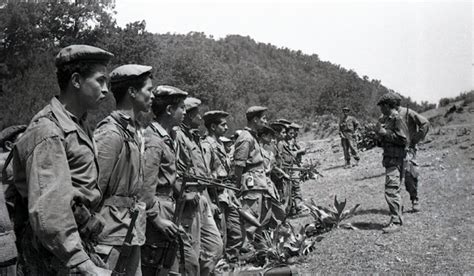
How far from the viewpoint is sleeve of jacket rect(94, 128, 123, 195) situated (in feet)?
11.2

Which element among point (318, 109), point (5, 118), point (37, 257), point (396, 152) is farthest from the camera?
point (318, 109)

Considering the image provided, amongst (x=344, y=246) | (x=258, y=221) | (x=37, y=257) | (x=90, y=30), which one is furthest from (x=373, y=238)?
(x=90, y=30)

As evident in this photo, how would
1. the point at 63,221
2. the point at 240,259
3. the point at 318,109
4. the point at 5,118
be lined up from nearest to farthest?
1. the point at 63,221
2. the point at 240,259
3. the point at 5,118
4. the point at 318,109

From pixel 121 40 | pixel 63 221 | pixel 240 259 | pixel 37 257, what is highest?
pixel 121 40

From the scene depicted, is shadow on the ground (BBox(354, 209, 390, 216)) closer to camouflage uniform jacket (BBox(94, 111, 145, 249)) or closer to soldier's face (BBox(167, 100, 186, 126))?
soldier's face (BBox(167, 100, 186, 126))

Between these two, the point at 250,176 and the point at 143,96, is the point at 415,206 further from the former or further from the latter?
the point at 143,96

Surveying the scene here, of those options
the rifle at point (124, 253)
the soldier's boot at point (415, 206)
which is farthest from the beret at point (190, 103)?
the soldier's boot at point (415, 206)

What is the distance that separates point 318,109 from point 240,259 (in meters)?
46.1

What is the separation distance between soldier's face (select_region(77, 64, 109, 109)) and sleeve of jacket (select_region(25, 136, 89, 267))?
0.44 metres

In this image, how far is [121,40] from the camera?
135 ft

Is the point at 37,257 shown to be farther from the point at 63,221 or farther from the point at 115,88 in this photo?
the point at 115,88

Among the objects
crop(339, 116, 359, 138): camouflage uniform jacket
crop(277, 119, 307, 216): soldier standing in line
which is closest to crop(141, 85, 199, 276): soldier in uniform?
crop(277, 119, 307, 216): soldier standing in line

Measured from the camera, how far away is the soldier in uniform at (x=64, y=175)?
252 cm

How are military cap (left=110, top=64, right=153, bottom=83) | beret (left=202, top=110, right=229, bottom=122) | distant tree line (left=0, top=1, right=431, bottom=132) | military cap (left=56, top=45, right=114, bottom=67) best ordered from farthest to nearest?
distant tree line (left=0, top=1, right=431, bottom=132), beret (left=202, top=110, right=229, bottom=122), military cap (left=110, top=64, right=153, bottom=83), military cap (left=56, top=45, right=114, bottom=67)
